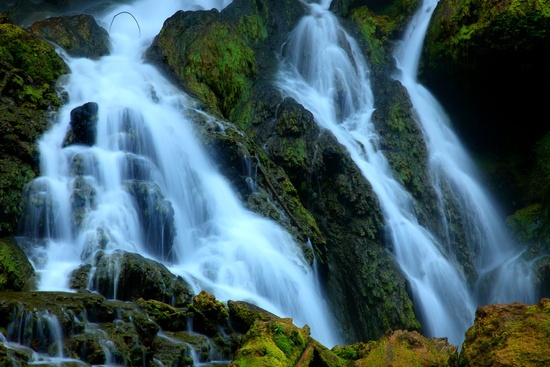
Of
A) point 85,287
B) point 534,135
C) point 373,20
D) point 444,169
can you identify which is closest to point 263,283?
point 85,287

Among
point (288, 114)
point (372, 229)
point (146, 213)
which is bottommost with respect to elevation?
point (146, 213)

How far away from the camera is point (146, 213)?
7305mm

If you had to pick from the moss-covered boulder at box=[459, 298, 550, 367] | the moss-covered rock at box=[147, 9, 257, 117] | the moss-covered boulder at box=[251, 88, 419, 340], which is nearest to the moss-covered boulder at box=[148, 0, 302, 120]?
the moss-covered rock at box=[147, 9, 257, 117]

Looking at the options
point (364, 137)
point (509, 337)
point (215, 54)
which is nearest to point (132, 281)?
point (509, 337)

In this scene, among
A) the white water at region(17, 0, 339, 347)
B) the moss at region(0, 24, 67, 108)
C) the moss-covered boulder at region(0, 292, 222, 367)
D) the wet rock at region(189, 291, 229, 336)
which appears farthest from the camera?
the moss at region(0, 24, 67, 108)

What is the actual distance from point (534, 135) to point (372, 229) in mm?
6728

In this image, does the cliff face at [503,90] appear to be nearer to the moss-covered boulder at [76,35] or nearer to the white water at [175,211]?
the white water at [175,211]

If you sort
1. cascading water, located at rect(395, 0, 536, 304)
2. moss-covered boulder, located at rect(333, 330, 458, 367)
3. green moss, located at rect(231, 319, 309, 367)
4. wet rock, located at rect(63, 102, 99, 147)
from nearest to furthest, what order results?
green moss, located at rect(231, 319, 309, 367), moss-covered boulder, located at rect(333, 330, 458, 367), wet rock, located at rect(63, 102, 99, 147), cascading water, located at rect(395, 0, 536, 304)

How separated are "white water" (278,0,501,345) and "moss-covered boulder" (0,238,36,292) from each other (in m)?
6.07

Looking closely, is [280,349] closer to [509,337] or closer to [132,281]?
[509,337]

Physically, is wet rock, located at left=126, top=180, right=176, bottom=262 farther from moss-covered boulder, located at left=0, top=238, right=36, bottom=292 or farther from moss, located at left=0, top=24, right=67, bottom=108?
moss, located at left=0, top=24, right=67, bottom=108

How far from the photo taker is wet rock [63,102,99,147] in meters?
8.25

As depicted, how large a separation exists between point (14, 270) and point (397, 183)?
742 centimetres

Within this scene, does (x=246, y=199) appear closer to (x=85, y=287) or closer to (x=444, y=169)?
(x=85, y=287)
